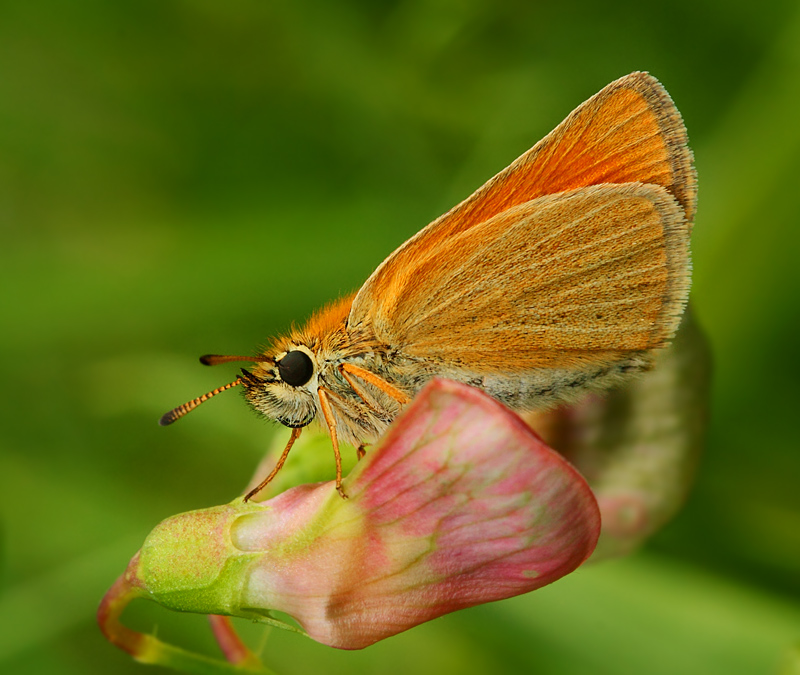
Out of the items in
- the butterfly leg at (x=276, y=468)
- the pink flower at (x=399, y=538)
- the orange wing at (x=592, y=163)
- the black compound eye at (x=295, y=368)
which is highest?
the orange wing at (x=592, y=163)

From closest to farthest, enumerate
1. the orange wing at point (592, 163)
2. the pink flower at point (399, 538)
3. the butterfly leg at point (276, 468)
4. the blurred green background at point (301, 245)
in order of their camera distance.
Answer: the pink flower at point (399, 538) → the butterfly leg at point (276, 468) → the orange wing at point (592, 163) → the blurred green background at point (301, 245)

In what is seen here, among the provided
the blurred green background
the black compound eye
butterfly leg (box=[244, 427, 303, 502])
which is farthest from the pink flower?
the blurred green background

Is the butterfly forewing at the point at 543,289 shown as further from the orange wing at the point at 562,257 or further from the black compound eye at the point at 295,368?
the black compound eye at the point at 295,368

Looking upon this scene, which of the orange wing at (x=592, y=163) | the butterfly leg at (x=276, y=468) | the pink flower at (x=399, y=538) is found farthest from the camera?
the orange wing at (x=592, y=163)

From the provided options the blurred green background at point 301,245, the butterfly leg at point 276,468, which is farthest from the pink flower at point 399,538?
the blurred green background at point 301,245

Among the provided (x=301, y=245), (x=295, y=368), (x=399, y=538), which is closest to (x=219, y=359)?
(x=295, y=368)

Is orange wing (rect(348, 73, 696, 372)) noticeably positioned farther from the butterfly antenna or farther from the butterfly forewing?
the butterfly antenna

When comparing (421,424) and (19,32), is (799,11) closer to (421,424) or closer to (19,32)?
(421,424)
